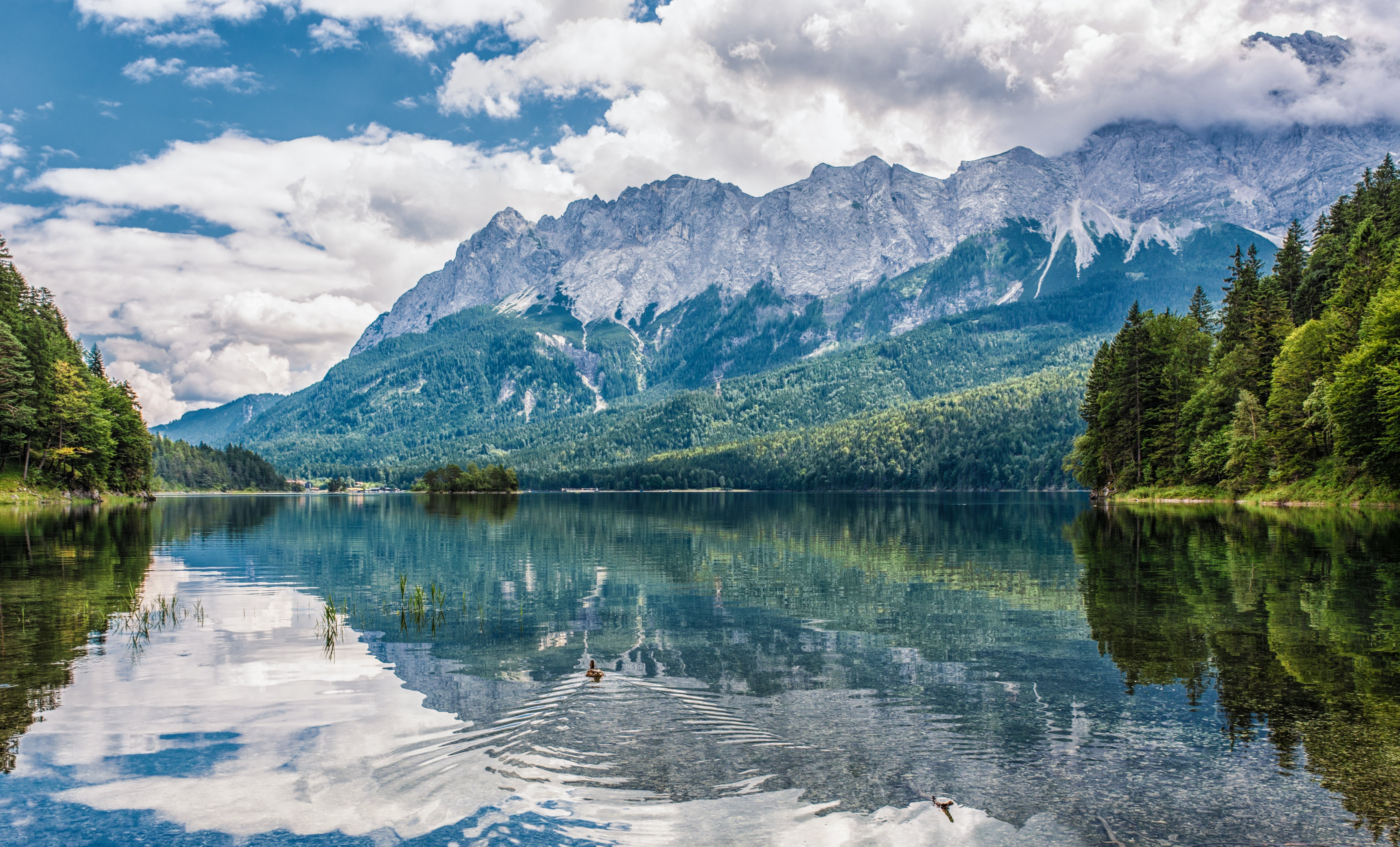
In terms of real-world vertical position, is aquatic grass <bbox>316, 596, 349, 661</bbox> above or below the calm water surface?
below

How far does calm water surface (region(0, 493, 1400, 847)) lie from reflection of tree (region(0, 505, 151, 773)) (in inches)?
6.4

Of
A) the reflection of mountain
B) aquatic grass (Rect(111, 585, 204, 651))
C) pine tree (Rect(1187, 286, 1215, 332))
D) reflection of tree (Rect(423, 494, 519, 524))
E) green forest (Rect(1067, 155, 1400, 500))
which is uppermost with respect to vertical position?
pine tree (Rect(1187, 286, 1215, 332))

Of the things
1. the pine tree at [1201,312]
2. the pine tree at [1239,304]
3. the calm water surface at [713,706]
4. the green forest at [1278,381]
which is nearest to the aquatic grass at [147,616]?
the calm water surface at [713,706]

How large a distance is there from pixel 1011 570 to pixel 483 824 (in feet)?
105

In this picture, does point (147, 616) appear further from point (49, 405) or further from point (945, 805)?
point (49, 405)

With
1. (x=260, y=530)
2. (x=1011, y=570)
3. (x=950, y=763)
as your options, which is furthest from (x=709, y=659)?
(x=260, y=530)

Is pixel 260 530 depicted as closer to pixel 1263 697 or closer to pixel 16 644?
pixel 16 644

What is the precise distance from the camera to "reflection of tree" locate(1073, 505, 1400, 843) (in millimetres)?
12781

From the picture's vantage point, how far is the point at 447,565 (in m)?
43.7

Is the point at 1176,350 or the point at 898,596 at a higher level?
the point at 1176,350

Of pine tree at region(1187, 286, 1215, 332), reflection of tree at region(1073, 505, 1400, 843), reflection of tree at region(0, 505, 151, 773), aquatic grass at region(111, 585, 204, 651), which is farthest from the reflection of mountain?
pine tree at region(1187, 286, 1215, 332)

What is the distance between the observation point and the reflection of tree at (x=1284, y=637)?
1278 centimetres

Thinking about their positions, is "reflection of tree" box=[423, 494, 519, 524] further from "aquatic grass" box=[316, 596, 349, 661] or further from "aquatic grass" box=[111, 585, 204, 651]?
"aquatic grass" box=[316, 596, 349, 661]

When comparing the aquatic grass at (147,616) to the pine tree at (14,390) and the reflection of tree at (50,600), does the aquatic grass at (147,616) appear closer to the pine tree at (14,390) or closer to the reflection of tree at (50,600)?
the reflection of tree at (50,600)
